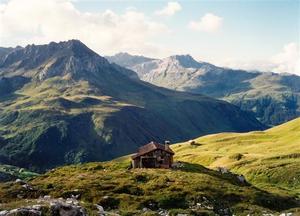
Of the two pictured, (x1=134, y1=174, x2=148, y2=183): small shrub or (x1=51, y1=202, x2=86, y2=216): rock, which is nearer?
(x1=51, y1=202, x2=86, y2=216): rock

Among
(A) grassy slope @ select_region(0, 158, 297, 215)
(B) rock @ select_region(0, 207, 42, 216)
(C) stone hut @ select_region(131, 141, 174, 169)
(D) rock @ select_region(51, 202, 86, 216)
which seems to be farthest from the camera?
(C) stone hut @ select_region(131, 141, 174, 169)

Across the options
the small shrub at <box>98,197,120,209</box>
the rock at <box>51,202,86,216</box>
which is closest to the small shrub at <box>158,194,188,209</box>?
the small shrub at <box>98,197,120,209</box>

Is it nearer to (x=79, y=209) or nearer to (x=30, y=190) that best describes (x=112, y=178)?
(x=30, y=190)

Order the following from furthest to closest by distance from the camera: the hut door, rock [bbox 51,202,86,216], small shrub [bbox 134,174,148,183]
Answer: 1. the hut door
2. small shrub [bbox 134,174,148,183]
3. rock [bbox 51,202,86,216]

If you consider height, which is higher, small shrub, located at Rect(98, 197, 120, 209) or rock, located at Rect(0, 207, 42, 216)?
rock, located at Rect(0, 207, 42, 216)

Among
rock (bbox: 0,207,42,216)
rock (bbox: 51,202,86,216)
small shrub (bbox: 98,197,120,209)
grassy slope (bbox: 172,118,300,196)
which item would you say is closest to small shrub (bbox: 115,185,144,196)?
small shrub (bbox: 98,197,120,209)

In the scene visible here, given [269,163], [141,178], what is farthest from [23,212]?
[269,163]

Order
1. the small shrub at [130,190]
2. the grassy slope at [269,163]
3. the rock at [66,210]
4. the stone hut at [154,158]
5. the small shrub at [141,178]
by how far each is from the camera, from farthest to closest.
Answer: the grassy slope at [269,163], the stone hut at [154,158], the small shrub at [141,178], the small shrub at [130,190], the rock at [66,210]

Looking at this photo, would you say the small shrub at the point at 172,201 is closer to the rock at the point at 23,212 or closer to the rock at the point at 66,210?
the rock at the point at 66,210

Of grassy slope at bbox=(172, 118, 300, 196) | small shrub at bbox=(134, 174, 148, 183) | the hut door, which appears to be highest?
the hut door

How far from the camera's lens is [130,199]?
70.7 m

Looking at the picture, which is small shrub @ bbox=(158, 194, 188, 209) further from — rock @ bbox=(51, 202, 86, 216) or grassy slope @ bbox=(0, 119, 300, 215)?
rock @ bbox=(51, 202, 86, 216)

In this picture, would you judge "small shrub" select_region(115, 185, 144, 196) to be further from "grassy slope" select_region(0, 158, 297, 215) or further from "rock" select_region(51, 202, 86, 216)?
"rock" select_region(51, 202, 86, 216)

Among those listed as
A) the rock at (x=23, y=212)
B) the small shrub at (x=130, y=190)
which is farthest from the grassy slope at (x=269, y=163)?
the rock at (x=23, y=212)
